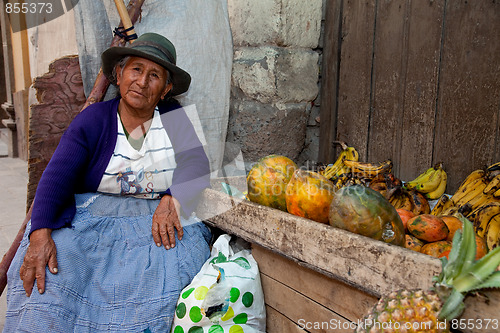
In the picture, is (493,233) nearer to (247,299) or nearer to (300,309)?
(300,309)

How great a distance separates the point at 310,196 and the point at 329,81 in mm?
1386

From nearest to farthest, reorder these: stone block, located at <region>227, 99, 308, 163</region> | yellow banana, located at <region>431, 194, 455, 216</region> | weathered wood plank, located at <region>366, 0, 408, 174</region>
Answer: yellow banana, located at <region>431, 194, 455, 216</region>
weathered wood plank, located at <region>366, 0, 408, 174</region>
stone block, located at <region>227, 99, 308, 163</region>

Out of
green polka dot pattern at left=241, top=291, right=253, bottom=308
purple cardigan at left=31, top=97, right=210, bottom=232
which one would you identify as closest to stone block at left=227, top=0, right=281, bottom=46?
purple cardigan at left=31, top=97, right=210, bottom=232

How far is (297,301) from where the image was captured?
5.75 feet

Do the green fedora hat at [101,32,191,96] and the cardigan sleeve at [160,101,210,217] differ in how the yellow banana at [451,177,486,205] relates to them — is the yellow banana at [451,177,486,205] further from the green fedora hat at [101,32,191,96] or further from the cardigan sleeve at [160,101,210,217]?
the green fedora hat at [101,32,191,96]

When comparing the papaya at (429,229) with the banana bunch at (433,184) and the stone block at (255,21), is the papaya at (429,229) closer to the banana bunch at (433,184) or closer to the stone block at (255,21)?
the banana bunch at (433,184)

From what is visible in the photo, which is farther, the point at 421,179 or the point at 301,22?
the point at 301,22

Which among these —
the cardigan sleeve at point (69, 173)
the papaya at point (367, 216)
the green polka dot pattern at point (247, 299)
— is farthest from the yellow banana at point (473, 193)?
the cardigan sleeve at point (69, 173)

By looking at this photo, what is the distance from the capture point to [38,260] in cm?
178

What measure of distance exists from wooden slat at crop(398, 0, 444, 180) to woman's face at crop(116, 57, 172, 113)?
4.66 ft

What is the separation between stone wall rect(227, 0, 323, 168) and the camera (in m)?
2.61

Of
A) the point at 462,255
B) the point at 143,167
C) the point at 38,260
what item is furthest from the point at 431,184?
the point at 38,260

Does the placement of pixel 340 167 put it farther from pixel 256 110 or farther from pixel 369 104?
pixel 256 110

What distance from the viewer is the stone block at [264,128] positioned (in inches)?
105
